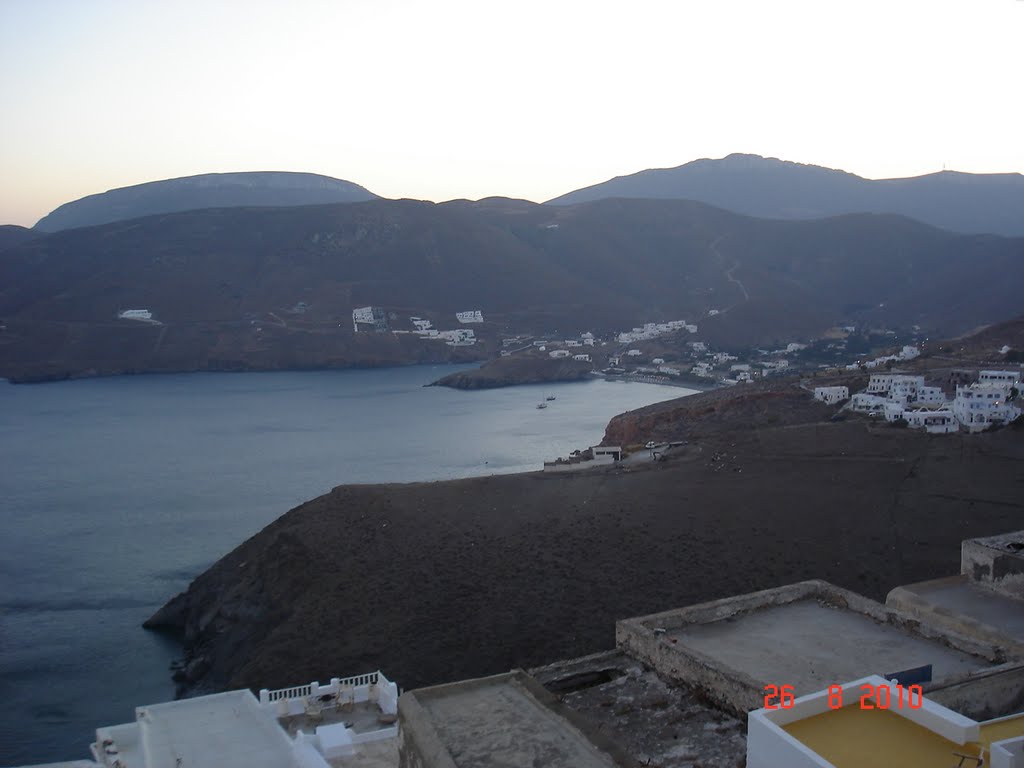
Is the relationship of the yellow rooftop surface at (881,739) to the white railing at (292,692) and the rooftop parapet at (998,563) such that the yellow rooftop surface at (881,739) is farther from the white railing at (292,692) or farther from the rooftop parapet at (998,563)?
the white railing at (292,692)

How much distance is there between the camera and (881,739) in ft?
11.3

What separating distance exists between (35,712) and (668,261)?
329 feet

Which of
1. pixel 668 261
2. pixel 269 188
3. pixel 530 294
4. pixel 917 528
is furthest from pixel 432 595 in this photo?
pixel 269 188

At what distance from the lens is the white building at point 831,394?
29609 mm

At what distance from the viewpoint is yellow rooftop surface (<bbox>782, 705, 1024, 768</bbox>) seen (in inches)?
129

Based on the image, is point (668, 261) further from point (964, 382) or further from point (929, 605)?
point (929, 605)

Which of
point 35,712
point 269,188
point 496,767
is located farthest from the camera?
point 269,188

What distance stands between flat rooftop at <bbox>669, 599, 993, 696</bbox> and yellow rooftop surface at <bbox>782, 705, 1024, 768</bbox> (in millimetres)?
1570

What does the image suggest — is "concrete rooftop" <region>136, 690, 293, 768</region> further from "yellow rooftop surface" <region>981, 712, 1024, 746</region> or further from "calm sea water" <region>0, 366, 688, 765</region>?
"calm sea water" <region>0, 366, 688, 765</region>

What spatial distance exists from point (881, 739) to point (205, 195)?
638 ft

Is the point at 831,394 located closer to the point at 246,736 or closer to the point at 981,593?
the point at 981,593

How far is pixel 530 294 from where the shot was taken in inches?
3615

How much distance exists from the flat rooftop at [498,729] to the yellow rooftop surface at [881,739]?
2.75ft

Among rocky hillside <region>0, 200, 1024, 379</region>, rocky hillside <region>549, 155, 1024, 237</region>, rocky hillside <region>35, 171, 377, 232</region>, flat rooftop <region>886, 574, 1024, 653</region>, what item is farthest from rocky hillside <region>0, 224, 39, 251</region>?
flat rooftop <region>886, 574, 1024, 653</region>
